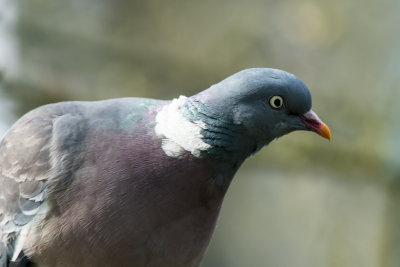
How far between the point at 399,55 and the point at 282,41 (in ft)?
4.19

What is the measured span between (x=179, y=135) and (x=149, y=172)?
203 millimetres

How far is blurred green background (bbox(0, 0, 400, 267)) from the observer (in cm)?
560

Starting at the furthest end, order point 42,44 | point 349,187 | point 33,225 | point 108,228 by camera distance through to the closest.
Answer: point 349,187 < point 42,44 < point 33,225 < point 108,228

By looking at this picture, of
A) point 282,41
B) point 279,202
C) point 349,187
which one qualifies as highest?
point 282,41

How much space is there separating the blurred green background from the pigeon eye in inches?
124

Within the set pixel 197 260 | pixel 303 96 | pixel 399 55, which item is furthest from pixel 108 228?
pixel 399 55

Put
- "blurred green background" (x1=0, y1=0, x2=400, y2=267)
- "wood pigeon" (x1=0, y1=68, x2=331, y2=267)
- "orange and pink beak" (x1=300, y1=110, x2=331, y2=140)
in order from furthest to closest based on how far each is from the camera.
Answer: "blurred green background" (x1=0, y1=0, x2=400, y2=267) → "orange and pink beak" (x1=300, y1=110, x2=331, y2=140) → "wood pigeon" (x1=0, y1=68, x2=331, y2=267)

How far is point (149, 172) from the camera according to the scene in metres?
2.44

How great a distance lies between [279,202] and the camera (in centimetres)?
613

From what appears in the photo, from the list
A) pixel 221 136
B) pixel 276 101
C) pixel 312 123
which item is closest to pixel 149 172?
pixel 221 136

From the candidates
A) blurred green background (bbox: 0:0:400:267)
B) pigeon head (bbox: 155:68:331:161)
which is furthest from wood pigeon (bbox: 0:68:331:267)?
blurred green background (bbox: 0:0:400:267)

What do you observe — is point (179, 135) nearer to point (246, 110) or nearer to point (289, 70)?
point (246, 110)

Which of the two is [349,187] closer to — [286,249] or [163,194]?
[286,249]

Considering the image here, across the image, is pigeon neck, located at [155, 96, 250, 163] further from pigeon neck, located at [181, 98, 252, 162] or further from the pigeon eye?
the pigeon eye
